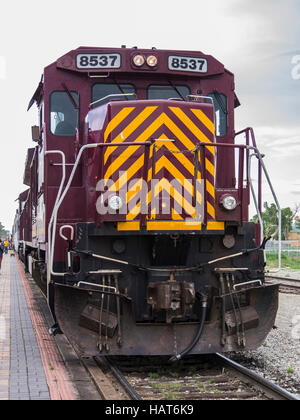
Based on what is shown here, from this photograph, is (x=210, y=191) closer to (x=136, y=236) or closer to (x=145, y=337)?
(x=136, y=236)

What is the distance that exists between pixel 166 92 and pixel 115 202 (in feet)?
7.58

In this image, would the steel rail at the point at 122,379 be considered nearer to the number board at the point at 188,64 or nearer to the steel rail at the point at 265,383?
the steel rail at the point at 265,383

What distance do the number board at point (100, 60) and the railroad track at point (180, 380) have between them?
4.07 meters

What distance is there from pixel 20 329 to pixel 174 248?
13.2 feet

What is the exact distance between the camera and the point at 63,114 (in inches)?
321

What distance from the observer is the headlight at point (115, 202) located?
6.73 m

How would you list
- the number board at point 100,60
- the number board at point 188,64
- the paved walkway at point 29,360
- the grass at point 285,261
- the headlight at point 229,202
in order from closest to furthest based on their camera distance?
1. the paved walkway at point 29,360
2. the headlight at point 229,202
3. the number board at point 100,60
4. the number board at point 188,64
5. the grass at point 285,261

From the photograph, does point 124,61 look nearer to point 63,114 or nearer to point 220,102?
point 63,114

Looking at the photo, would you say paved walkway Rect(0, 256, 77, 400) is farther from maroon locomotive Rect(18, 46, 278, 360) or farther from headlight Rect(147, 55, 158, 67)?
headlight Rect(147, 55, 158, 67)

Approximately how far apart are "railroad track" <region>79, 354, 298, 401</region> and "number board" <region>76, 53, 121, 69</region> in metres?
4.07

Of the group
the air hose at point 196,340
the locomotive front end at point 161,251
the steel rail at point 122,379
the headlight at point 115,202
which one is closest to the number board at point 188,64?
the locomotive front end at point 161,251

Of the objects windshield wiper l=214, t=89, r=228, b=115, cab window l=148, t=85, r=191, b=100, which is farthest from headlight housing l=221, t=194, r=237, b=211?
cab window l=148, t=85, r=191, b=100

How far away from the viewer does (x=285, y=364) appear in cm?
742
